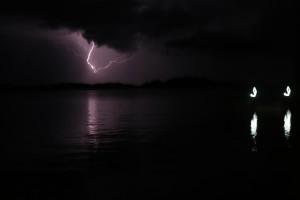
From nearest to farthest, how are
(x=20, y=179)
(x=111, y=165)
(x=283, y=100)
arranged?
(x=20, y=179)
(x=111, y=165)
(x=283, y=100)

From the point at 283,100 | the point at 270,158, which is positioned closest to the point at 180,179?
the point at 270,158

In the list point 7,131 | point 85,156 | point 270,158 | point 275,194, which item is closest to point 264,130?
point 270,158

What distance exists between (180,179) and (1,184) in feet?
28.6

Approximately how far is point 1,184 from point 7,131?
26.1 meters

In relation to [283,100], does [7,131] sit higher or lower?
lower

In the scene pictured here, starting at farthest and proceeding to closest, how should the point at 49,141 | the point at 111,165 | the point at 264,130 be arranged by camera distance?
the point at 264,130, the point at 49,141, the point at 111,165

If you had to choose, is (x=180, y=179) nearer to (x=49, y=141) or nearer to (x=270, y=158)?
(x=270, y=158)

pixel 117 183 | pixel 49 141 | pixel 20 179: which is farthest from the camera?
pixel 49 141

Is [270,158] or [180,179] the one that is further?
[270,158]

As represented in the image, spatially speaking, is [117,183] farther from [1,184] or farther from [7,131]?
[7,131]

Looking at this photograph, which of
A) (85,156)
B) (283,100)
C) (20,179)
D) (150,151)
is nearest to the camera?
(20,179)

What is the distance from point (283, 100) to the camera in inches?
2502

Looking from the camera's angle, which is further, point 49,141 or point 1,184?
point 49,141

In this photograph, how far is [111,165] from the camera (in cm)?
2141
